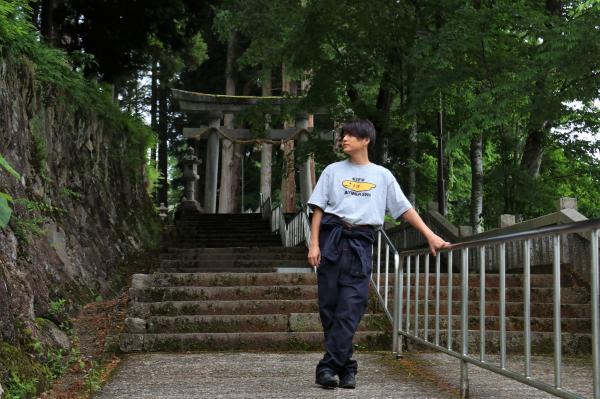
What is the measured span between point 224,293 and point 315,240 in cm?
361

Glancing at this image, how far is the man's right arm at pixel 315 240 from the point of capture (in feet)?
14.4

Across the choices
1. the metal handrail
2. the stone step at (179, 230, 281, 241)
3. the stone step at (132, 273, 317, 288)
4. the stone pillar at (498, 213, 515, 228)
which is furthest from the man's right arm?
the stone step at (179, 230, 281, 241)

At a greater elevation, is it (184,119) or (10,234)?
(184,119)

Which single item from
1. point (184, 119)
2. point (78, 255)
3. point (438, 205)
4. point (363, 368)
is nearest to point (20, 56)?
point (78, 255)

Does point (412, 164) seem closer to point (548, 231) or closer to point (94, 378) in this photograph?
point (94, 378)

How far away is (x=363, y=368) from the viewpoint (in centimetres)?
539

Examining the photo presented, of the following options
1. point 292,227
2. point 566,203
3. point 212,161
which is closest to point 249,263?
point 292,227

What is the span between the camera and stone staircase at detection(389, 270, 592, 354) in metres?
6.36

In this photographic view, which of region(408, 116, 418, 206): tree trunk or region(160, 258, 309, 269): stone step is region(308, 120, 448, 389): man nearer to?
region(160, 258, 309, 269): stone step

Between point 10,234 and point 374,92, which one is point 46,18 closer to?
point 10,234

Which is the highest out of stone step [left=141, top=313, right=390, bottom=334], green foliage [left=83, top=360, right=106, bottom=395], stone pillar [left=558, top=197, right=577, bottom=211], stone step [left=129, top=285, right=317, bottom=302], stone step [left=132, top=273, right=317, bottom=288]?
stone pillar [left=558, top=197, right=577, bottom=211]

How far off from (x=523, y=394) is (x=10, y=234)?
154 inches

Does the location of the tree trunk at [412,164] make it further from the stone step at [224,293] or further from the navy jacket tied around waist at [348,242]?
the navy jacket tied around waist at [348,242]

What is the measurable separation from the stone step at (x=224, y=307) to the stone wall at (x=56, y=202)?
0.97m
